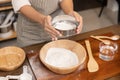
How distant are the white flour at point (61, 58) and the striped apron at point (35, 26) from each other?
0.27 m

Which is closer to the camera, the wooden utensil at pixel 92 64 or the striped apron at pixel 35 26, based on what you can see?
the wooden utensil at pixel 92 64

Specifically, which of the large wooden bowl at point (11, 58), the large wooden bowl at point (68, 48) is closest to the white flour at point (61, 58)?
the large wooden bowl at point (68, 48)

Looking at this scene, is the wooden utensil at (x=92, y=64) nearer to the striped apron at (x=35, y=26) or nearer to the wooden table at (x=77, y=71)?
the wooden table at (x=77, y=71)

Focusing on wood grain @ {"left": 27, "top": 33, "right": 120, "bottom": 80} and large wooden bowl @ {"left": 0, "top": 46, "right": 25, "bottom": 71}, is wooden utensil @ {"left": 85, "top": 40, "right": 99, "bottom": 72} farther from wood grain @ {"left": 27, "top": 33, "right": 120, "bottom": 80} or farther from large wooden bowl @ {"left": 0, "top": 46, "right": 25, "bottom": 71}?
large wooden bowl @ {"left": 0, "top": 46, "right": 25, "bottom": 71}

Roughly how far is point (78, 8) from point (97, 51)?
1.95 m

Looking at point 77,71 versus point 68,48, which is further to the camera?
point 68,48

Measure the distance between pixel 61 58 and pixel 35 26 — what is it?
13.9 inches

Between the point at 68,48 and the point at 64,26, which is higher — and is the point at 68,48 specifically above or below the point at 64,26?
below

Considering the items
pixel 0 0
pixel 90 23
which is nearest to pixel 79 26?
pixel 0 0

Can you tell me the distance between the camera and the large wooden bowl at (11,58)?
0.85 meters

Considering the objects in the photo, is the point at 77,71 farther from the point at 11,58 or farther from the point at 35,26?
the point at 35,26

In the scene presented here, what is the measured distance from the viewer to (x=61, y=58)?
871mm

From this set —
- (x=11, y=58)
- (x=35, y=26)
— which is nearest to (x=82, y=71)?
(x=11, y=58)

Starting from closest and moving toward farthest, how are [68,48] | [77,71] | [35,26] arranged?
[77,71], [68,48], [35,26]
